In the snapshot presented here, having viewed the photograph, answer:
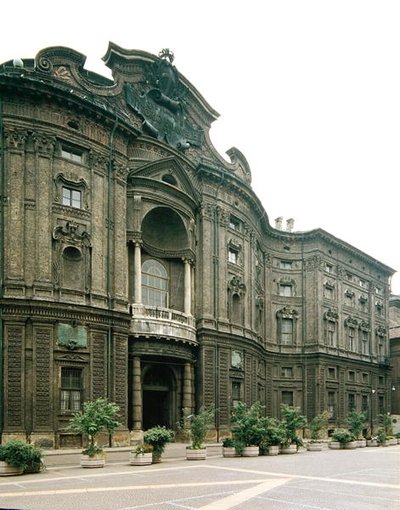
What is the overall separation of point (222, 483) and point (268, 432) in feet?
44.8

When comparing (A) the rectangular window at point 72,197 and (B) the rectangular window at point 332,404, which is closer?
(A) the rectangular window at point 72,197

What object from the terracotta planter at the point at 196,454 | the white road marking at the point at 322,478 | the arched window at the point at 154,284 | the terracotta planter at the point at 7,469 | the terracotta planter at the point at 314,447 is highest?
the arched window at the point at 154,284

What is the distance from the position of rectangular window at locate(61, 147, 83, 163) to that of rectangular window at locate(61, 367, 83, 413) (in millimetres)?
11585

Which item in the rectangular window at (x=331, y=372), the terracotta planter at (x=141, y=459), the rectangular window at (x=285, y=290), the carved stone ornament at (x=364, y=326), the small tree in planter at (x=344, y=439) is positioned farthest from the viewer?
the carved stone ornament at (x=364, y=326)

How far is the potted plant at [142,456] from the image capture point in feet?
92.0

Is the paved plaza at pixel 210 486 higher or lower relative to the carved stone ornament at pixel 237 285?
lower

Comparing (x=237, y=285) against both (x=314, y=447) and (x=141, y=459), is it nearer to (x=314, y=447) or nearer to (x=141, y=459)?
(x=314, y=447)

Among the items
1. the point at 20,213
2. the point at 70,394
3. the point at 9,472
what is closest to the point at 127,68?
the point at 20,213

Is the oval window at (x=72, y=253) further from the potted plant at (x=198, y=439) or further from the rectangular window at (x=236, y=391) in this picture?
the rectangular window at (x=236, y=391)

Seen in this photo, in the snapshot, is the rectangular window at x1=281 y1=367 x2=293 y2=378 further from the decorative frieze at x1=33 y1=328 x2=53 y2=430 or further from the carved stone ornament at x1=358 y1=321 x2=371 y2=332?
the decorative frieze at x1=33 y1=328 x2=53 y2=430

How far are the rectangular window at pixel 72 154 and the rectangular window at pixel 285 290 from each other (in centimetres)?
2956

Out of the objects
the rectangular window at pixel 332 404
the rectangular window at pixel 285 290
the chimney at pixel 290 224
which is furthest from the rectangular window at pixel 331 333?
the chimney at pixel 290 224

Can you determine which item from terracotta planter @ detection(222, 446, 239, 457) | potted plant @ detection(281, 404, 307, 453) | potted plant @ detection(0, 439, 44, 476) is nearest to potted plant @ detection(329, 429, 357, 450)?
potted plant @ detection(281, 404, 307, 453)

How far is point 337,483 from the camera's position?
21625 mm
